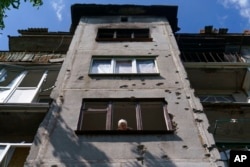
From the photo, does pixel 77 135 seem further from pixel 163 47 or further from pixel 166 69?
pixel 163 47

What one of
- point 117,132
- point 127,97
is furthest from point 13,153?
point 127,97

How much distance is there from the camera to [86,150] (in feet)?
19.8

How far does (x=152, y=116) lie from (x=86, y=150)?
76.8 inches

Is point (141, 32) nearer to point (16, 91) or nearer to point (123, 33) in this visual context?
point (123, 33)

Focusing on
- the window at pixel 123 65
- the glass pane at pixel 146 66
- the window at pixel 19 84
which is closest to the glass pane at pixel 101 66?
the window at pixel 123 65

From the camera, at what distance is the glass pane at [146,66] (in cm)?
972

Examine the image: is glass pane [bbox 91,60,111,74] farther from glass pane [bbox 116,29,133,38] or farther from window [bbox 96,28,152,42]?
glass pane [bbox 116,29,133,38]

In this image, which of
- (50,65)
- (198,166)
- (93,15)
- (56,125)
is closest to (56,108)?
(56,125)

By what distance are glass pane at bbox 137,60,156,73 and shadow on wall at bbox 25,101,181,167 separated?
11.7 feet

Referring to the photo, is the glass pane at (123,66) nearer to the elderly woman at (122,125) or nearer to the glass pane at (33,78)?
the glass pane at (33,78)

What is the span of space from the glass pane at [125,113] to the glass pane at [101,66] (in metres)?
2.03

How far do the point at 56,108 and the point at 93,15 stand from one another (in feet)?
27.1

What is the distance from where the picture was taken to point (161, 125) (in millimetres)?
7074

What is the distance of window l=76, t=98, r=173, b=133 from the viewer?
22.6 feet
